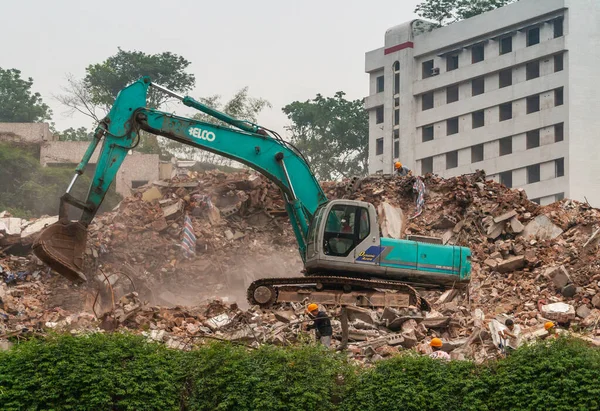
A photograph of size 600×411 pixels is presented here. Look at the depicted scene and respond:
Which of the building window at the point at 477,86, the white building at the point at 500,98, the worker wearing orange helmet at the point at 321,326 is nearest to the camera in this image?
the worker wearing orange helmet at the point at 321,326

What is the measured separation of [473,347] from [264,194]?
1529 cm

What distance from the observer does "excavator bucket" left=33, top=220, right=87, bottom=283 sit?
19.8 metres

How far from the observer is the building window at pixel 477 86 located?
223 ft

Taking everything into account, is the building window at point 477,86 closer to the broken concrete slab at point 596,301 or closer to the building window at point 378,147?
the building window at point 378,147

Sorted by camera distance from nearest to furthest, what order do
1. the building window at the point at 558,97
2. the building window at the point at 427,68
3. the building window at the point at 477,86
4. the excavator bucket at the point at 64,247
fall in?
1. the excavator bucket at the point at 64,247
2. the building window at the point at 558,97
3. the building window at the point at 477,86
4. the building window at the point at 427,68

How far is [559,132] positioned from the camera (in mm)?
63812

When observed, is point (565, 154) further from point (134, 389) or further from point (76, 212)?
point (134, 389)

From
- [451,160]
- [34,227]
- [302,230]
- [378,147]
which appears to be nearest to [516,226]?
[302,230]

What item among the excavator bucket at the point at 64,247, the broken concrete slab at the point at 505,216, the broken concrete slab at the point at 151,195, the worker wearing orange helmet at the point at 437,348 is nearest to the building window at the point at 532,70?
the broken concrete slab at the point at 505,216

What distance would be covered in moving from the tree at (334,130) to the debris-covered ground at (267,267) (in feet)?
137

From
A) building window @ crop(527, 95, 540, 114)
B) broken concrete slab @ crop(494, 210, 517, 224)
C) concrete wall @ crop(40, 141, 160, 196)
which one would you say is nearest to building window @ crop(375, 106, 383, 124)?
building window @ crop(527, 95, 540, 114)

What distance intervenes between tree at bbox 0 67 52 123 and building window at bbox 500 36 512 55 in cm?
3536

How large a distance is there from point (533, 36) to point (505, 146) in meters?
7.12

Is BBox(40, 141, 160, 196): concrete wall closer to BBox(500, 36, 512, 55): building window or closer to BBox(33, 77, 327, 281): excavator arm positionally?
BBox(500, 36, 512, 55): building window
